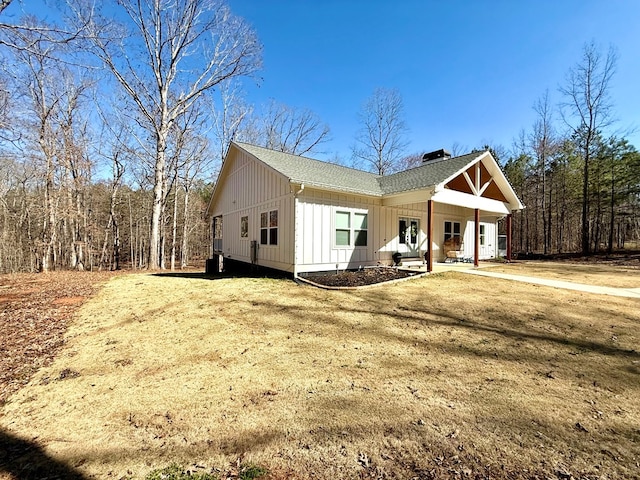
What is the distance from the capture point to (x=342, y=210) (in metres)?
10.1

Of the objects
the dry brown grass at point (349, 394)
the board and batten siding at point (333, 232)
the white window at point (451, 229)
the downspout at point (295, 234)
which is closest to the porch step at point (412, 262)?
the board and batten siding at point (333, 232)

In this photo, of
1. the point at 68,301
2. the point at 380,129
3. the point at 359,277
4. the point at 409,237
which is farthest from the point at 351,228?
the point at 380,129

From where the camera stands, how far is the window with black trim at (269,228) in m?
10.4

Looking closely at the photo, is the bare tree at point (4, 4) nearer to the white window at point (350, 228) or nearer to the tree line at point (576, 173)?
the white window at point (350, 228)

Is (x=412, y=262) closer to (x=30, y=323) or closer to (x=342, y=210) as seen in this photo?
(x=342, y=210)

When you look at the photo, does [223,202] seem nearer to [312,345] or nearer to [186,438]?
[312,345]

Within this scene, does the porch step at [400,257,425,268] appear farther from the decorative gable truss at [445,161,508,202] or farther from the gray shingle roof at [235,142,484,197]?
the decorative gable truss at [445,161,508,202]

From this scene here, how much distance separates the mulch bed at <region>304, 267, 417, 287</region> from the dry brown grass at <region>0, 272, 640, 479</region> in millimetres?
2596

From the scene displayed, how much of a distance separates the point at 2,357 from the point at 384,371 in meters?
5.45

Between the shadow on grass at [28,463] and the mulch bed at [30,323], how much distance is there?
3.41 ft

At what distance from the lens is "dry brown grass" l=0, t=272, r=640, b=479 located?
2.11 meters

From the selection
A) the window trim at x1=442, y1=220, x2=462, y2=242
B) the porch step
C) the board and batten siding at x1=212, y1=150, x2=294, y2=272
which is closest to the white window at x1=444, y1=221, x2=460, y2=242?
the window trim at x1=442, y1=220, x2=462, y2=242

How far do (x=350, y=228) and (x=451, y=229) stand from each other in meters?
7.63

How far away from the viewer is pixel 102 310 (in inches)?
253
